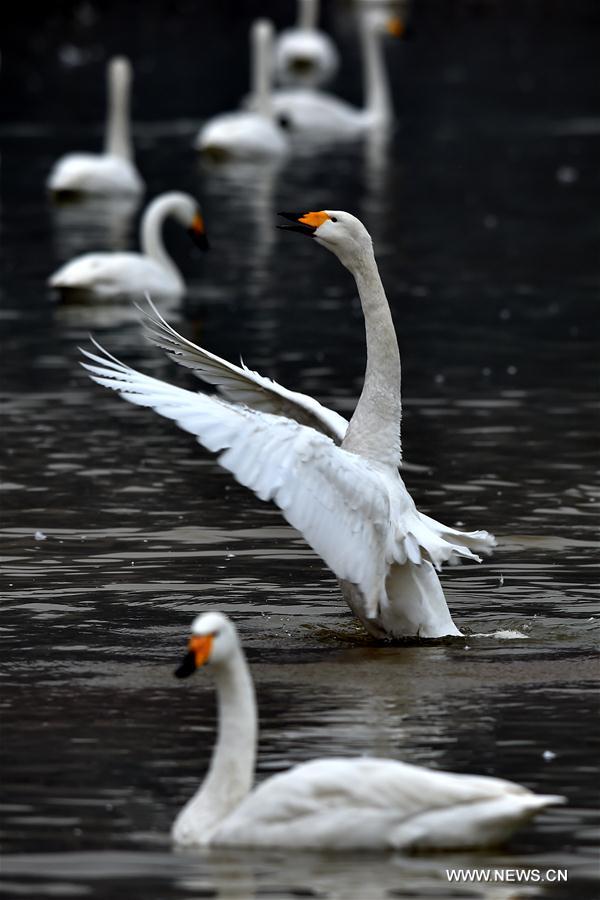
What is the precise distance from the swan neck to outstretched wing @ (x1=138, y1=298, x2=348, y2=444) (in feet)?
10.9

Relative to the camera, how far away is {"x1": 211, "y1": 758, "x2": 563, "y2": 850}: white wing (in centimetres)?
715

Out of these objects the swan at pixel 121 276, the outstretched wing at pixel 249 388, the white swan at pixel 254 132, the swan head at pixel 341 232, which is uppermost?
the white swan at pixel 254 132

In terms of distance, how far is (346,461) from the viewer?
9.73m

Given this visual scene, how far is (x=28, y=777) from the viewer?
8.16m

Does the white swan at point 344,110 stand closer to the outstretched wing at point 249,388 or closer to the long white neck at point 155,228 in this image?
the long white neck at point 155,228

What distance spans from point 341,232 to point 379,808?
4094 mm

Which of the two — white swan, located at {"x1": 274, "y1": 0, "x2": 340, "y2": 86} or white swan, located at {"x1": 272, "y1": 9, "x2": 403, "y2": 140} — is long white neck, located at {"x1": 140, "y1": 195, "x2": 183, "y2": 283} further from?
white swan, located at {"x1": 274, "y1": 0, "x2": 340, "y2": 86}

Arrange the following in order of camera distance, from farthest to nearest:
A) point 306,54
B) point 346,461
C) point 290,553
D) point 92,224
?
1. point 306,54
2. point 92,224
3. point 290,553
4. point 346,461

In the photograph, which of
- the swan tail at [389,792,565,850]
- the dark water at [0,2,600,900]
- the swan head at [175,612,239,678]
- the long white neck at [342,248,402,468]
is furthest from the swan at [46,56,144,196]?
the swan tail at [389,792,565,850]

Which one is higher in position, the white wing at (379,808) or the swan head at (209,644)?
the swan head at (209,644)

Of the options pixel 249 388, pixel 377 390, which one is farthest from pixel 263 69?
pixel 377 390

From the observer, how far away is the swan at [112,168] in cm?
2911

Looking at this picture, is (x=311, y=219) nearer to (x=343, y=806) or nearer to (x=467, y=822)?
(x=343, y=806)

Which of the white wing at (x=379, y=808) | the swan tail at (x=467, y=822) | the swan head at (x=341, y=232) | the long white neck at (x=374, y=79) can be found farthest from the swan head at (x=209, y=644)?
the long white neck at (x=374, y=79)
